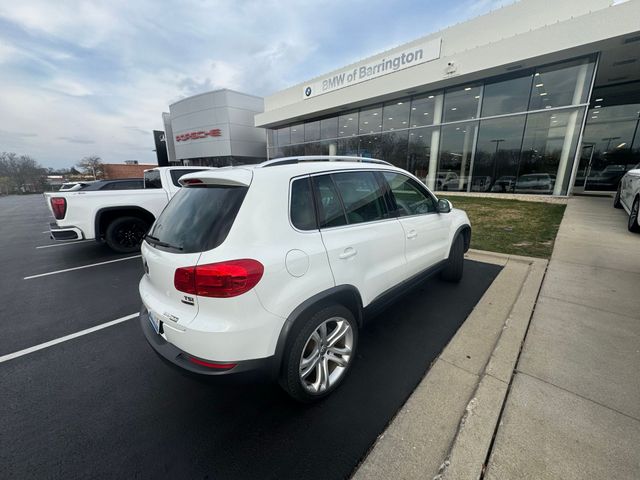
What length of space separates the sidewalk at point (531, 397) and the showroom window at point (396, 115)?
575 inches

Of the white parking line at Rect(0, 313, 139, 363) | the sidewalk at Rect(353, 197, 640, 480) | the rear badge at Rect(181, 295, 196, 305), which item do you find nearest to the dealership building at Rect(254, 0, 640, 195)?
the sidewalk at Rect(353, 197, 640, 480)

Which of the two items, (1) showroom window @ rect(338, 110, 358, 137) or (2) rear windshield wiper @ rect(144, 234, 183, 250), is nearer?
(2) rear windshield wiper @ rect(144, 234, 183, 250)

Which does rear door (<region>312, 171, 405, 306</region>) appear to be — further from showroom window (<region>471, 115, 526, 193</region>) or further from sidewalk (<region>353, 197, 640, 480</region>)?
showroom window (<region>471, 115, 526, 193</region>)

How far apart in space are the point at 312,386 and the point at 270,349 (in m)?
0.58

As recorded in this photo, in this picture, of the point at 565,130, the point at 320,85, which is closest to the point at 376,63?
the point at 320,85

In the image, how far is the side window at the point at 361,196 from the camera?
240 cm

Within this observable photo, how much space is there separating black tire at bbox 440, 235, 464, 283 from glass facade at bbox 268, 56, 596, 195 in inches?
444

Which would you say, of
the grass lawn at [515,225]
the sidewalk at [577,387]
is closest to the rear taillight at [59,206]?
the sidewalk at [577,387]

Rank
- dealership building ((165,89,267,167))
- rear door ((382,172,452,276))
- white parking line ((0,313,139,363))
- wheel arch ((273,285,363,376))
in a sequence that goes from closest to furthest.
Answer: wheel arch ((273,285,363,376)) → white parking line ((0,313,139,363)) → rear door ((382,172,452,276)) → dealership building ((165,89,267,167))

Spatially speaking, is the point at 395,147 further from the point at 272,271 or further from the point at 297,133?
the point at 272,271

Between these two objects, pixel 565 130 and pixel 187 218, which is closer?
pixel 187 218

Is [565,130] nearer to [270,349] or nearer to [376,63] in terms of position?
[376,63]

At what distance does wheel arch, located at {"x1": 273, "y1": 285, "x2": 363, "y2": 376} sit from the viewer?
70.6 inches

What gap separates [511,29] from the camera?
38.9 feet
